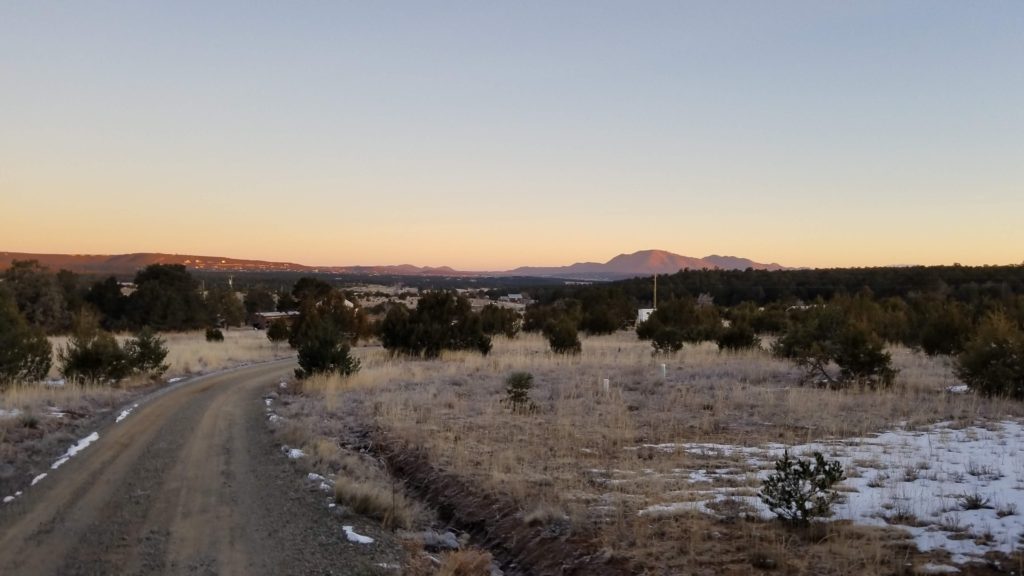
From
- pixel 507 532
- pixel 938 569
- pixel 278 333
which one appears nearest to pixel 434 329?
pixel 278 333

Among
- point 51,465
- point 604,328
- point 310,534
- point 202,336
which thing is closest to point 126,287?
point 202,336

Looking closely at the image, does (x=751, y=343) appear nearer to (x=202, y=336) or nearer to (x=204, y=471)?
(x=204, y=471)

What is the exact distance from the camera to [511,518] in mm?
8242

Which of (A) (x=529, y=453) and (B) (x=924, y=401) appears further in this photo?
(B) (x=924, y=401)

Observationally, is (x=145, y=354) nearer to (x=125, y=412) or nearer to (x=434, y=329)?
(x=125, y=412)

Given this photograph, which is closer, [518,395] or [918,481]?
[918,481]

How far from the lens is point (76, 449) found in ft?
38.7

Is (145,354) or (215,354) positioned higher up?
(145,354)

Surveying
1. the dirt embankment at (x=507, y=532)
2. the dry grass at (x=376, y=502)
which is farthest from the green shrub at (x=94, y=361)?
the dry grass at (x=376, y=502)

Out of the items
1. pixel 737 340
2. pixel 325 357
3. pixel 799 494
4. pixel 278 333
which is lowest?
pixel 278 333

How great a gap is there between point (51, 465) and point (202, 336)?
4034 cm

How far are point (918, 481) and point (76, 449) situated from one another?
12.4m

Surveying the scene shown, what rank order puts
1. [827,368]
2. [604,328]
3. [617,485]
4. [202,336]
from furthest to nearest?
[202,336], [604,328], [827,368], [617,485]

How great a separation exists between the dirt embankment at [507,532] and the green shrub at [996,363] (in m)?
12.4
